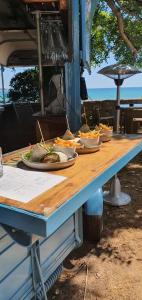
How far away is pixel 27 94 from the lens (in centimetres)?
892

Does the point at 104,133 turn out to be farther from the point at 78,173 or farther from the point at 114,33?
the point at 114,33

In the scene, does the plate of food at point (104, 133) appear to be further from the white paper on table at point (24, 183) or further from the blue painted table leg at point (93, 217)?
the white paper on table at point (24, 183)

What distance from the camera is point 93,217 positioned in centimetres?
312

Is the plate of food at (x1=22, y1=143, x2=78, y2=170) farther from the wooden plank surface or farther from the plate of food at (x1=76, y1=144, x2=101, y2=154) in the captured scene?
the plate of food at (x1=76, y1=144, x2=101, y2=154)

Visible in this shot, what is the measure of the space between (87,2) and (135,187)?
8.97 feet

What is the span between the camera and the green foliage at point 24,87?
877 cm

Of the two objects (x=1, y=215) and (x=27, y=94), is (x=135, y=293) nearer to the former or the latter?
(x=1, y=215)

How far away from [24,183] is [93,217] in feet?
5.38

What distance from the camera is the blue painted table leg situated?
3043 mm

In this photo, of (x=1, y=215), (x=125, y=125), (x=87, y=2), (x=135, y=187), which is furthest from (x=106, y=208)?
(x=125, y=125)

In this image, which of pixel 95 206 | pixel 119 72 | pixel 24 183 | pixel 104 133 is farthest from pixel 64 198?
pixel 119 72

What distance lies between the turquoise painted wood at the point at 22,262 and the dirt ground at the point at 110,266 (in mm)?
201

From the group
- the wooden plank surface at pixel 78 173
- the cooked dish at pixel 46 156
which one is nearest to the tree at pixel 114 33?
the wooden plank surface at pixel 78 173

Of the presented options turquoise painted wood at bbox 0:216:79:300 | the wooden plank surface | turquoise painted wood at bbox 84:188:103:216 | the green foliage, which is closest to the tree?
the green foliage
